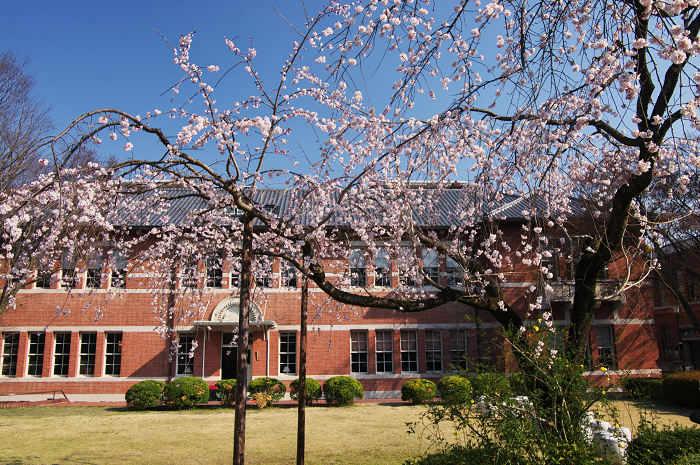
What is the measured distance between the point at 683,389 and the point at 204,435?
51.0ft

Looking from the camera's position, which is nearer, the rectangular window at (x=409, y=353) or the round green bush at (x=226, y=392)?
the round green bush at (x=226, y=392)

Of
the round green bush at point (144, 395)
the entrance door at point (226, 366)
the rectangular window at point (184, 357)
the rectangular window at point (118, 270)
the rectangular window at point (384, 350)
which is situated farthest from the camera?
the rectangular window at point (384, 350)

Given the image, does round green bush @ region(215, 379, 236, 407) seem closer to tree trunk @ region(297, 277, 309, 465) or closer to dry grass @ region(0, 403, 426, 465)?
dry grass @ region(0, 403, 426, 465)

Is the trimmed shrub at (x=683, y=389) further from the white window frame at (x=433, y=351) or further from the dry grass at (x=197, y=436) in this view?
the dry grass at (x=197, y=436)

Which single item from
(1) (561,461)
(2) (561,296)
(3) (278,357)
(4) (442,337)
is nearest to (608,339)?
(2) (561,296)

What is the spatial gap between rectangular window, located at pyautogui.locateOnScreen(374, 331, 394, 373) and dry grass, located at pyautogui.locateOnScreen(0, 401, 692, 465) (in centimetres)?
400

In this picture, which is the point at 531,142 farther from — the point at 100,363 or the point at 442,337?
the point at 100,363

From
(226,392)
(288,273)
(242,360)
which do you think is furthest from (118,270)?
(226,392)

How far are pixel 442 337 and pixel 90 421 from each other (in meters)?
13.7

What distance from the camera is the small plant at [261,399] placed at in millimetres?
16484

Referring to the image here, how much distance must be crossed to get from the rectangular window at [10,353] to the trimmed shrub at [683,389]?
2548cm

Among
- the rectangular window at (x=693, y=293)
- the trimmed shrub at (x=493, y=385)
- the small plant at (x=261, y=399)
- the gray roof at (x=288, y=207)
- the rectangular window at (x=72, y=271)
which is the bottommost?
the small plant at (x=261, y=399)

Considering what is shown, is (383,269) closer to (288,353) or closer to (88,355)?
(288,353)

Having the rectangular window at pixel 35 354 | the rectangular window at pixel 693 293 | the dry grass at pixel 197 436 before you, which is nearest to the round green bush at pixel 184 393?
the dry grass at pixel 197 436
